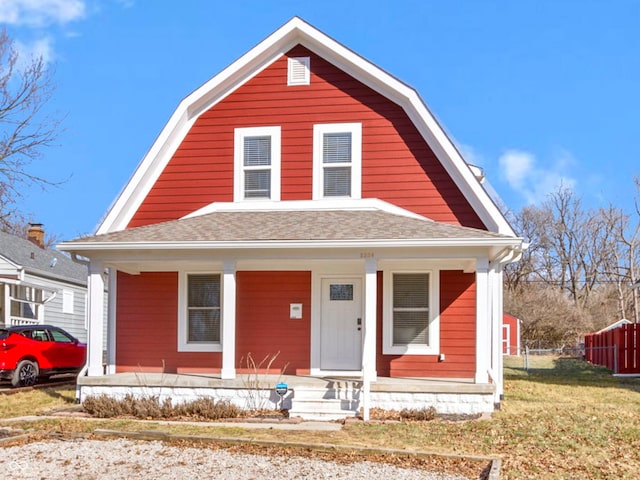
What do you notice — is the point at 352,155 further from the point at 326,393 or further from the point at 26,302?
the point at 26,302

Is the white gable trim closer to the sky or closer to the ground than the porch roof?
closer to the sky

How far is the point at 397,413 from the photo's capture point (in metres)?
12.0

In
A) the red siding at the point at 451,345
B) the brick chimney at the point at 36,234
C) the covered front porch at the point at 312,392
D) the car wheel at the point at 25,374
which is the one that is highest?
the brick chimney at the point at 36,234

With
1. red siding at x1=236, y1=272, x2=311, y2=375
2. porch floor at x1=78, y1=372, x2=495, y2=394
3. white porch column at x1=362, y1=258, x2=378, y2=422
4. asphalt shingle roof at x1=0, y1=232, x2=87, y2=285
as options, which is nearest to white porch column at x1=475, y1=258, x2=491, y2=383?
porch floor at x1=78, y1=372, x2=495, y2=394

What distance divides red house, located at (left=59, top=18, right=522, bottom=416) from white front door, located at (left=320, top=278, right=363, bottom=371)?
0.09 feet

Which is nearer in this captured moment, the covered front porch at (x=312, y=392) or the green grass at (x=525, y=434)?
the green grass at (x=525, y=434)

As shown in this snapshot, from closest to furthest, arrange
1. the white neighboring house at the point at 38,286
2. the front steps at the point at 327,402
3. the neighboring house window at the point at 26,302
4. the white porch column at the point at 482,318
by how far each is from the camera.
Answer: the front steps at the point at 327,402, the white porch column at the point at 482,318, the white neighboring house at the point at 38,286, the neighboring house window at the point at 26,302

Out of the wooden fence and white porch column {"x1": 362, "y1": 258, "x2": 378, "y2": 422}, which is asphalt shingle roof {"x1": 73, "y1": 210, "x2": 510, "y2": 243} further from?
the wooden fence

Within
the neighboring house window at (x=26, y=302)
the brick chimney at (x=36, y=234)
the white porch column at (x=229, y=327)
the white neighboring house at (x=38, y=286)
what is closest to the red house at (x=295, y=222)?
the white porch column at (x=229, y=327)

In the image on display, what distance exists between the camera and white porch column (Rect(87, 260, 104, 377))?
13375mm

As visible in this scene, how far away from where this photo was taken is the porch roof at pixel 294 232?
40.9ft

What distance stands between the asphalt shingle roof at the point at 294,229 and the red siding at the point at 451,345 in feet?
4.53

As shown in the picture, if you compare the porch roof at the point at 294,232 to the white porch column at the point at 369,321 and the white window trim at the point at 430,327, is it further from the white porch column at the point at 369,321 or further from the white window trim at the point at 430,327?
the white window trim at the point at 430,327

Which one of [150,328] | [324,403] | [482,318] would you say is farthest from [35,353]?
[482,318]
